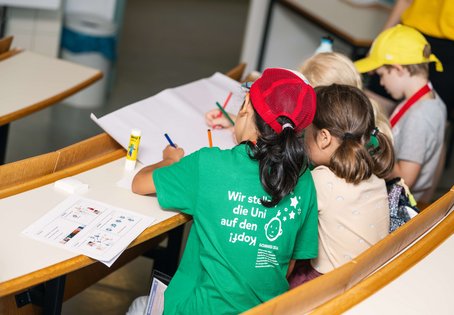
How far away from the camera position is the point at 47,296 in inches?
77.5

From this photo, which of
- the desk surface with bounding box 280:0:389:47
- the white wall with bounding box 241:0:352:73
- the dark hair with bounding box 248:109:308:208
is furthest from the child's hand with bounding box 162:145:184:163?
the white wall with bounding box 241:0:352:73

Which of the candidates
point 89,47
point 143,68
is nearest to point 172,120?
point 89,47

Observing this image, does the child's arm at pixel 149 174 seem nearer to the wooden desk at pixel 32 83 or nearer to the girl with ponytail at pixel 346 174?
the girl with ponytail at pixel 346 174

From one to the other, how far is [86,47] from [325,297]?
3545 mm

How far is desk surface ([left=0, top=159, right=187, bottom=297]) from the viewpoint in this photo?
172 centimetres

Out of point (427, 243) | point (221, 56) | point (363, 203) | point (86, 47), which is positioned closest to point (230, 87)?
point (363, 203)

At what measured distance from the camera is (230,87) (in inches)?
121

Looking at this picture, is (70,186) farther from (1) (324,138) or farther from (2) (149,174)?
(1) (324,138)

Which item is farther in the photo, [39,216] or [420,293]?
[39,216]

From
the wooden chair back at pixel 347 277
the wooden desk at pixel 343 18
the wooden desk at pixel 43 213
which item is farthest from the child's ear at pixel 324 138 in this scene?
the wooden desk at pixel 343 18

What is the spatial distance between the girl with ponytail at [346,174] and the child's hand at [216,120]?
1.58 feet

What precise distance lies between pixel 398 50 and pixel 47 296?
1632 mm

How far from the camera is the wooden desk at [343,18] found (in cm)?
415

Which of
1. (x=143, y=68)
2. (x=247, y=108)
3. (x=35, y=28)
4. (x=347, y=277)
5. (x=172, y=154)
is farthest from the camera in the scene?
(x=143, y=68)
